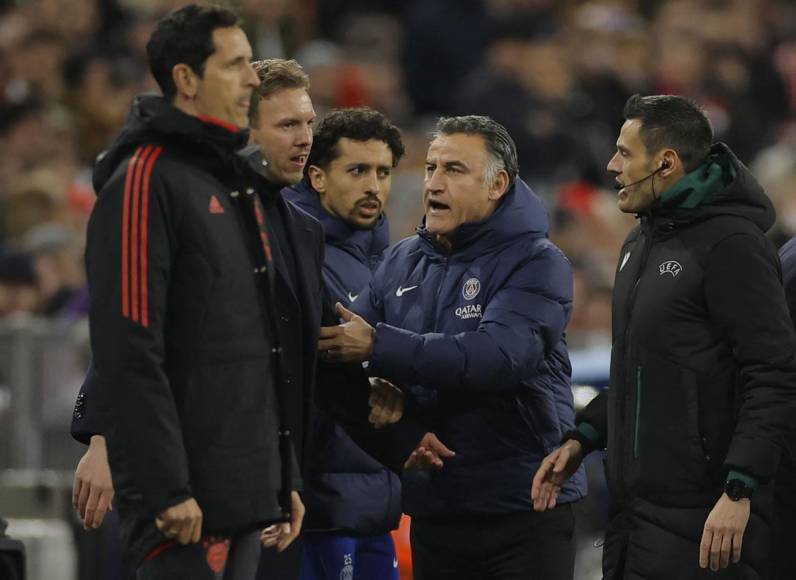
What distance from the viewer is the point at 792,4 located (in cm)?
1573

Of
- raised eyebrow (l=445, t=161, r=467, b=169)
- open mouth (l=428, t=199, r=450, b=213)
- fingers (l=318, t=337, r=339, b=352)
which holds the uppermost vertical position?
raised eyebrow (l=445, t=161, r=467, b=169)

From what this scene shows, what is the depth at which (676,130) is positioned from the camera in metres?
5.61

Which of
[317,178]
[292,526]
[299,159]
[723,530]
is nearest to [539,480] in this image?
[723,530]

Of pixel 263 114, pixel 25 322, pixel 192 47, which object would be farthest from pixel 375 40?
pixel 192 47

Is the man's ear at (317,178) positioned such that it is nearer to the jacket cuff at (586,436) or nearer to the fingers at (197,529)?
the jacket cuff at (586,436)

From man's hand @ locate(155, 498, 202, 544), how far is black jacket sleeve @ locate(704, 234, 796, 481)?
1662 millimetres

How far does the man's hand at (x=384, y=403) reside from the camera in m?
5.70

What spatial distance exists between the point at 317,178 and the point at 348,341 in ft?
2.98

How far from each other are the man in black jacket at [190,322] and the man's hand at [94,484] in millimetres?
425

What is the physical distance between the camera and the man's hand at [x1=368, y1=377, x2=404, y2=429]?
5703 mm

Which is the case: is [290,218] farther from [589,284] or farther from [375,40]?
[375,40]

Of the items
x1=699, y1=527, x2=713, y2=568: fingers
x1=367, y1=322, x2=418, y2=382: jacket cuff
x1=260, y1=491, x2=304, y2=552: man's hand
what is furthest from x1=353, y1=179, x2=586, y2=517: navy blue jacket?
x1=260, y1=491, x2=304, y2=552: man's hand

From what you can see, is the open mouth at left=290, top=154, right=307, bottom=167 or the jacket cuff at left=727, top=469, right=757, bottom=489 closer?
the jacket cuff at left=727, top=469, right=757, bottom=489

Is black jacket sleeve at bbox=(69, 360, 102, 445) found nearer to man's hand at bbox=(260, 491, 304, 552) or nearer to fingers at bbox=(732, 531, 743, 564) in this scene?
man's hand at bbox=(260, 491, 304, 552)
